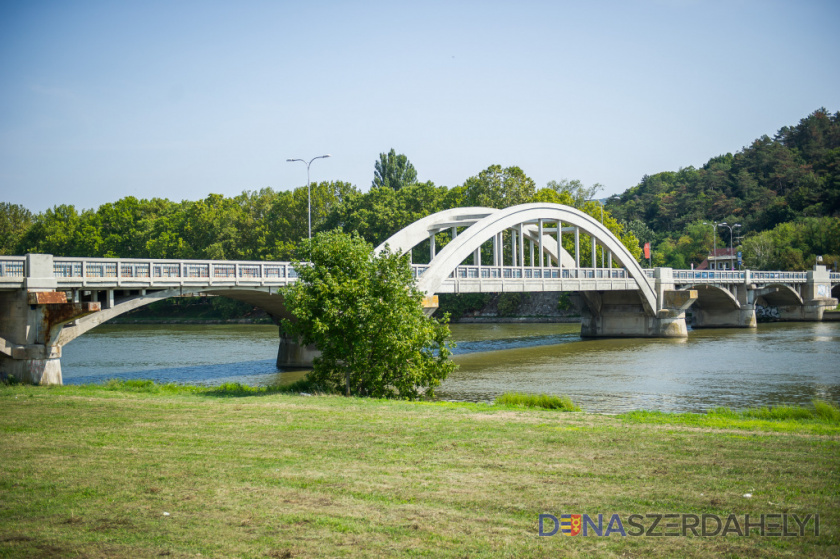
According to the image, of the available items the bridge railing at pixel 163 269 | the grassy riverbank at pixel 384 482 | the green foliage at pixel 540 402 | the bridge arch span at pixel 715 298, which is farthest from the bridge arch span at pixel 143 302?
the bridge arch span at pixel 715 298

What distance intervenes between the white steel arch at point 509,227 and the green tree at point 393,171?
3690 centimetres

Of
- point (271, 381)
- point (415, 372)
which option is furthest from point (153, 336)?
point (415, 372)

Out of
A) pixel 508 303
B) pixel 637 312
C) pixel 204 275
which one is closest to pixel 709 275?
pixel 637 312

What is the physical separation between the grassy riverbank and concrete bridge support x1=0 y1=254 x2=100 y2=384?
9129mm

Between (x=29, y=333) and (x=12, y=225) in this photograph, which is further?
(x=12, y=225)

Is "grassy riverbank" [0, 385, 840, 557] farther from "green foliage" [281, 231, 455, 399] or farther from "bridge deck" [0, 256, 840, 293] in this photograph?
"bridge deck" [0, 256, 840, 293]

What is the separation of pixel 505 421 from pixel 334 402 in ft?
15.4

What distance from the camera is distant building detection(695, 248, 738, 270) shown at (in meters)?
81.1

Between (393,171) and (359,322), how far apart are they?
235 ft

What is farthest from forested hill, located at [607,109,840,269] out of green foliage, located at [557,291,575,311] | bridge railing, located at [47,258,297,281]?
bridge railing, located at [47,258,297,281]

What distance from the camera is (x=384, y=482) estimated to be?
8805 millimetres

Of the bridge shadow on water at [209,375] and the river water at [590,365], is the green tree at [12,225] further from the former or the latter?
the bridge shadow on water at [209,375]

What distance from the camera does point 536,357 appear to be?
128 ft

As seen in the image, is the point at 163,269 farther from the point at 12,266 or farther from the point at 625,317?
the point at 625,317
